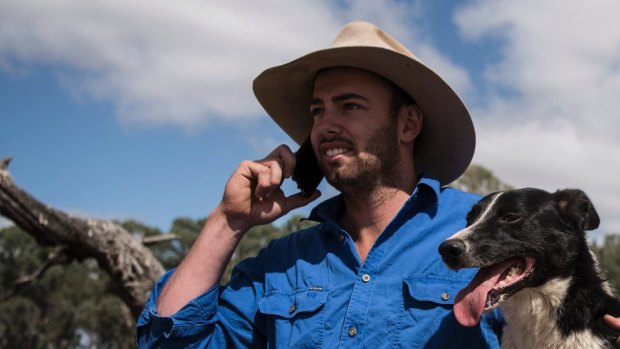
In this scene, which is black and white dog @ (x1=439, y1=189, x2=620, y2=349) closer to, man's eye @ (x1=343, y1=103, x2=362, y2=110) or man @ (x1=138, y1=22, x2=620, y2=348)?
man @ (x1=138, y1=22, x2=620, y2=348)

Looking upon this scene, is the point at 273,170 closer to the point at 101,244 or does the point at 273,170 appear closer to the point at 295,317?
the point at 295,317

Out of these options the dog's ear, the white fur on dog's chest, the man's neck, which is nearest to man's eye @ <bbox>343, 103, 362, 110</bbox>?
the man's neck

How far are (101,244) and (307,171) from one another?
18.2 ft

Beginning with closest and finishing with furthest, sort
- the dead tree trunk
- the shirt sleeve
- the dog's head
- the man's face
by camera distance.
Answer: the dog's head
the shirt sleeve
the man's face
the dead tree trunk

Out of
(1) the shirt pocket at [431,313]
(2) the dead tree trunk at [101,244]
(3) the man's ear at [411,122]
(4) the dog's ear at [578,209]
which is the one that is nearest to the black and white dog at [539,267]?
(4) the dog's ear at [578,209]

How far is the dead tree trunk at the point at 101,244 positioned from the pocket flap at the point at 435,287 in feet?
21.3

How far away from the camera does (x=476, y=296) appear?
125 inches

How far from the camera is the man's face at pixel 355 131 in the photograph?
13.6 ft

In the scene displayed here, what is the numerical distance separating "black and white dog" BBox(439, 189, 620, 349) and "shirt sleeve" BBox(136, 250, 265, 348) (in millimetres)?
1474

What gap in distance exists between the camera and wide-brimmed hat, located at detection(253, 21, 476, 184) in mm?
4297

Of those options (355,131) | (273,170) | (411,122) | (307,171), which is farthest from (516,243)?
(307,171)

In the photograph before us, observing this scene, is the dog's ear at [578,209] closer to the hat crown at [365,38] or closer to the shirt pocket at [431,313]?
the shirt pocket at [431,313]

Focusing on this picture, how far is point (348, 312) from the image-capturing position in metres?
3.70

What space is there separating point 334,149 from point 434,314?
1.21 m
